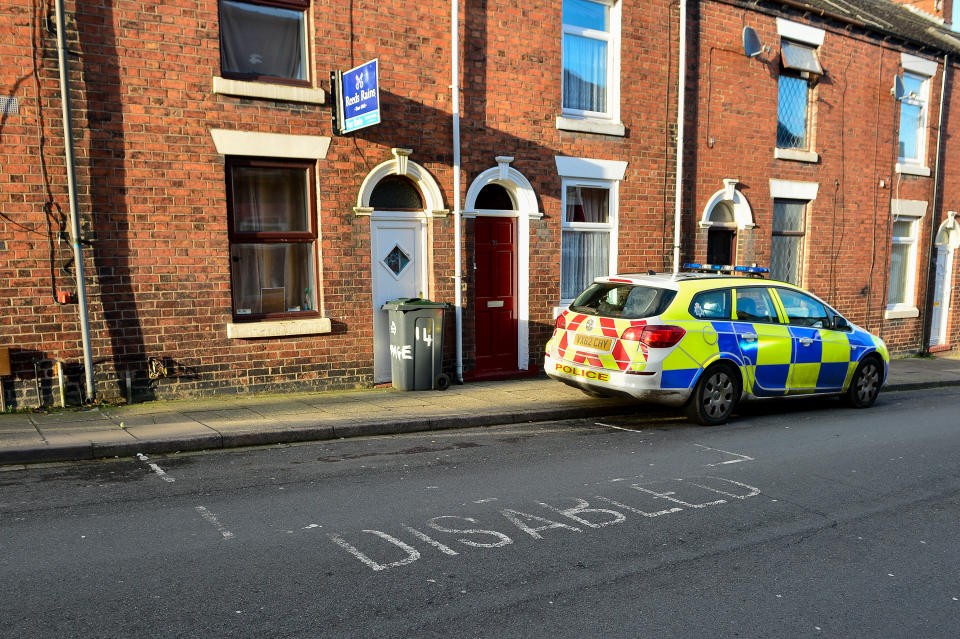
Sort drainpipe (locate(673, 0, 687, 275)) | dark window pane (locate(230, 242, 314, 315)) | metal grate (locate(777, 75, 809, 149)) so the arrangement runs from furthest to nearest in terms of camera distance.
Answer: metal grate (locate(777, 75, 809, 149)) → drainpipe (locate(673, 0, 687, 275)) → dark window pane (locate(230, 242, 314, 315))

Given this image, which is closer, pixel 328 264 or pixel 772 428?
pixel 772 428

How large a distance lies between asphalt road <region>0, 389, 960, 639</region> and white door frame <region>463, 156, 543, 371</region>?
4.01 m

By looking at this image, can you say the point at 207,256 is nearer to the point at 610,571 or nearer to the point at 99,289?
the point at 99,289

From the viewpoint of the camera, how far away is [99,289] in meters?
8.12

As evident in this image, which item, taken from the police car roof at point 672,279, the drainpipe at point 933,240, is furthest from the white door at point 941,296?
the police car roof at point 672,279

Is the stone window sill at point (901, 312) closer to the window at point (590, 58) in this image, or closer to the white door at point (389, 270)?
the window at point (590, 58)

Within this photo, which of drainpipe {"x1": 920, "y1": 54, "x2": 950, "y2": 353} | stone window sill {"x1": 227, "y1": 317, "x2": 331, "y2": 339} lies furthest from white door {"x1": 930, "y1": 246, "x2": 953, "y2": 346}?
stone window sill {"x1": 227, "y1": 317, "x2": 331, "y2": 339}

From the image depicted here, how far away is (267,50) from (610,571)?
7720 millimetres

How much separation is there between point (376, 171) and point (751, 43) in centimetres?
780

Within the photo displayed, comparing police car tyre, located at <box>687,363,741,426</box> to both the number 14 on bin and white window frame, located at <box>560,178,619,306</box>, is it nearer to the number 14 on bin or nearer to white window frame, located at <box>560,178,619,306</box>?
the number 14 on bin

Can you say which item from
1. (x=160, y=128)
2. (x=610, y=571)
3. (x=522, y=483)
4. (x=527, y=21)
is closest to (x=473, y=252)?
(x=527, y=21)

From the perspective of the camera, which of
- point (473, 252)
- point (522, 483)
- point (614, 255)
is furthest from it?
point (614, 255)

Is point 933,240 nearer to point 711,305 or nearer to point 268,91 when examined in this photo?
point 711,305

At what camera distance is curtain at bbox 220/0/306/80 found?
8852 millimetres
